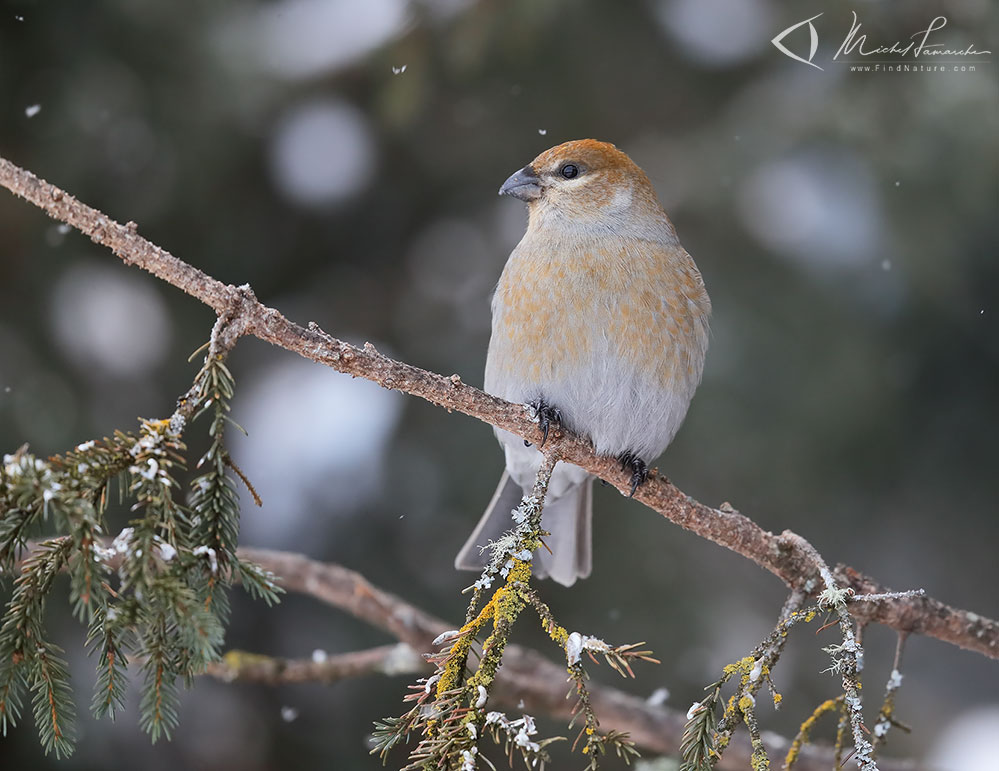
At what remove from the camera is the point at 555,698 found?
9.47 feet

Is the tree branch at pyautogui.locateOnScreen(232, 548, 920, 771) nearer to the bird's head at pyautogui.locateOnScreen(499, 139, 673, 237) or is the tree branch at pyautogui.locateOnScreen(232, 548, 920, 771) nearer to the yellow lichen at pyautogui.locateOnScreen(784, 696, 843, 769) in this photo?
the yellow lichen at pyautogui.locateOnScreen(784, 696, 843, 769)

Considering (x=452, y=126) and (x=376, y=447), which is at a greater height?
(x=452, y=126)

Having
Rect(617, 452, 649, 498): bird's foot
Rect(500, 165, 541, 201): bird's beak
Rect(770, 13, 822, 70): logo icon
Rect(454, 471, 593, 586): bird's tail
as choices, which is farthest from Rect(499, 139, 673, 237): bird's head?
Rect(770, 13, 822, 70): logo icon

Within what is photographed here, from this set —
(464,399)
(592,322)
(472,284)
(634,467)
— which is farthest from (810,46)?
(464,399)

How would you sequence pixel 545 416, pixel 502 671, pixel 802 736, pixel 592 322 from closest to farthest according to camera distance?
pixel 802 736, pixel 545 416, pixel 592 322, pixel 502 671

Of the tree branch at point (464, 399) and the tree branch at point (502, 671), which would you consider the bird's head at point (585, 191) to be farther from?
the tree branch at point (502, 671)

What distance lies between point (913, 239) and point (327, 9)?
8.63ft

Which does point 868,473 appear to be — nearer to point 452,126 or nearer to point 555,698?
point 555,698

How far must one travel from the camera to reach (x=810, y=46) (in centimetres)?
361

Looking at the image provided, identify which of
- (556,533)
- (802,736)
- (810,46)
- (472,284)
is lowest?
(802,736)

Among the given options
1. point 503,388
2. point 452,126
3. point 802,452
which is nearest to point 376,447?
point 503,388

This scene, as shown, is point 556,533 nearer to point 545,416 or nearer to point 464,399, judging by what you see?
point 545,416

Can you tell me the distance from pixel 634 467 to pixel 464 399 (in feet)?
2.60

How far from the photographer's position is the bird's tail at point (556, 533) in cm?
291
